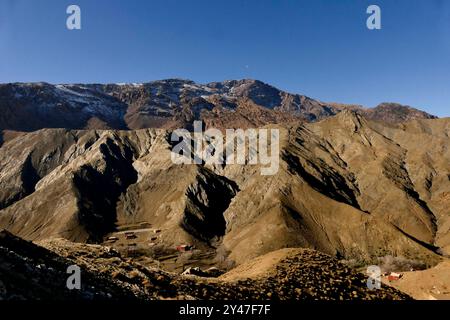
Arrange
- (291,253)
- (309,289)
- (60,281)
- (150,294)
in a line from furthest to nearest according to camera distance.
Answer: (291,253), (309,289), (150,294), (60,281)

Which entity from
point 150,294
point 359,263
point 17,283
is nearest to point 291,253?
point 150,294

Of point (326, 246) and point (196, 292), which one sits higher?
point (196, 292)

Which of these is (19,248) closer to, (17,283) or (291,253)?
(17,283)

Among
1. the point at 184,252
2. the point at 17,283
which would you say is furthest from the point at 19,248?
the point at 184,252

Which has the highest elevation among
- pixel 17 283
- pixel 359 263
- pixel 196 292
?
pixel 17 283

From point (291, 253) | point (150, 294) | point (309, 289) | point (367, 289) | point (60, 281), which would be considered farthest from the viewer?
point (291, 253)

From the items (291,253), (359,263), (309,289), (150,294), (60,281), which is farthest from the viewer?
(359,263)
